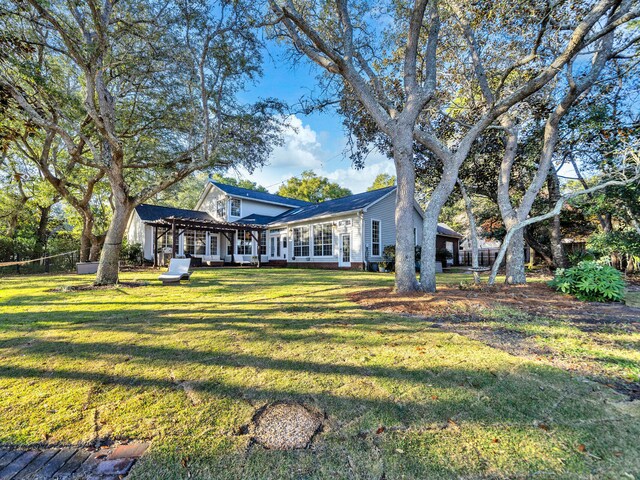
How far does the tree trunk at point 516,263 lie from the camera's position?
8.33 meters

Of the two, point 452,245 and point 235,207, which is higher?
point 235,207

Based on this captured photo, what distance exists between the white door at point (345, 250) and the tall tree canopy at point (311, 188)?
22.1 meters

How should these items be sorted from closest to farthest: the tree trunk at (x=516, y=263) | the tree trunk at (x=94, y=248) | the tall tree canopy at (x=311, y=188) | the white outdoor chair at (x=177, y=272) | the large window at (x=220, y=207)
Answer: the tree trunk at (x=516, y=263) → the white outdoor chair at (x=177, y=272) → the tree trunk at (x=94, y=248) → the large window at (x=220, y=207) → the tall tree canopy at (x=311, y=188)

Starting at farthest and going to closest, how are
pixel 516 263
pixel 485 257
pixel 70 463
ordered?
1. pixel 485 257
2. pixel 516 263
3. pixel 70 463

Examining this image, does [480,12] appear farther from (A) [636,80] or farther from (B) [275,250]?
(B) [275,250]

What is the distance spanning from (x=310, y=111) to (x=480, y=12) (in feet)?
17.0

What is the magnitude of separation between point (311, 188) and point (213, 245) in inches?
750

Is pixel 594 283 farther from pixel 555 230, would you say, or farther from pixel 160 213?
pixel 160 213

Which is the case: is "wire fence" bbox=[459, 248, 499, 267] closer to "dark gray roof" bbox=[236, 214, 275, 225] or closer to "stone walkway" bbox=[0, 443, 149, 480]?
"dark gray roof" bbox=[236, 214, 275, 225]

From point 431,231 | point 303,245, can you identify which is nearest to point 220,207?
point 303,245

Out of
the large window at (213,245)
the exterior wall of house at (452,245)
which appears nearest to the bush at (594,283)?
the exterior wall of house at (452,245)

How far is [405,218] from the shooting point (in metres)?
6.71

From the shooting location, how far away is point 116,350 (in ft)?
11.0

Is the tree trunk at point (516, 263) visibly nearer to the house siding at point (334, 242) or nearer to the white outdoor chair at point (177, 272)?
the house siding at point (334, 242)
